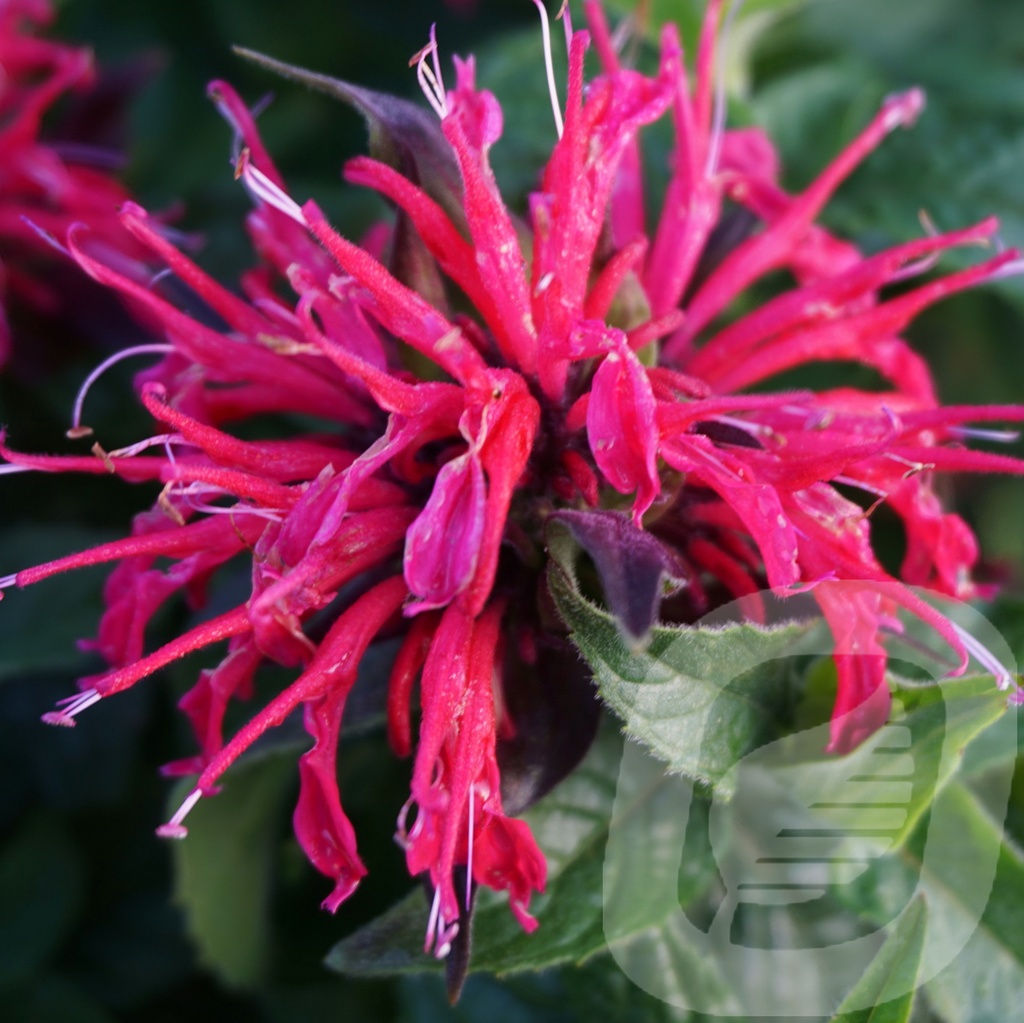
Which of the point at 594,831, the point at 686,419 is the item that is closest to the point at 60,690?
the point at 594,831

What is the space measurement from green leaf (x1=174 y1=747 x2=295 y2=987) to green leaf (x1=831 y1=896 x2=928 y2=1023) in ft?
1.34

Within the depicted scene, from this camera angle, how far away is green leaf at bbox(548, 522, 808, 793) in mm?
474

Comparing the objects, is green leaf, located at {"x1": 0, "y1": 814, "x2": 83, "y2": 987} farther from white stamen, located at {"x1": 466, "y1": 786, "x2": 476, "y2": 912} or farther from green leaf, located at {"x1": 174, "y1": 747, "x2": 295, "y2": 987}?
white stamen, located at {"x1": 466, "y1": 786, "x2": 476, "y2": 912}

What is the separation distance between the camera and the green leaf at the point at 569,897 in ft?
2.00

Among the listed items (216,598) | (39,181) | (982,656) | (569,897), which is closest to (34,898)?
(216,598)

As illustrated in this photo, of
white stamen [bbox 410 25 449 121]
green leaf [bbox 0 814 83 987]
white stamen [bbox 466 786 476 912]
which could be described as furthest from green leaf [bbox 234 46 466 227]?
green leaf [bbox 0 814 83 987]

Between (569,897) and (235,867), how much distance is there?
0.32 m

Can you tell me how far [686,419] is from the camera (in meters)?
0.55

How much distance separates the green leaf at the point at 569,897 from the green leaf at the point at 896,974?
0.16 metres

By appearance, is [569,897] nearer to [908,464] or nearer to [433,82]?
[908,464]

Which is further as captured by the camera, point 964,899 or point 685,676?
point 964,899

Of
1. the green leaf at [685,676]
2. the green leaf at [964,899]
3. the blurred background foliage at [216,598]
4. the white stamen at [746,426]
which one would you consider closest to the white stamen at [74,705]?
the blurred background foliage at [216,598]

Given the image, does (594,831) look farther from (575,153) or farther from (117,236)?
(117,236)

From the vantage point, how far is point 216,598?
74 cm
